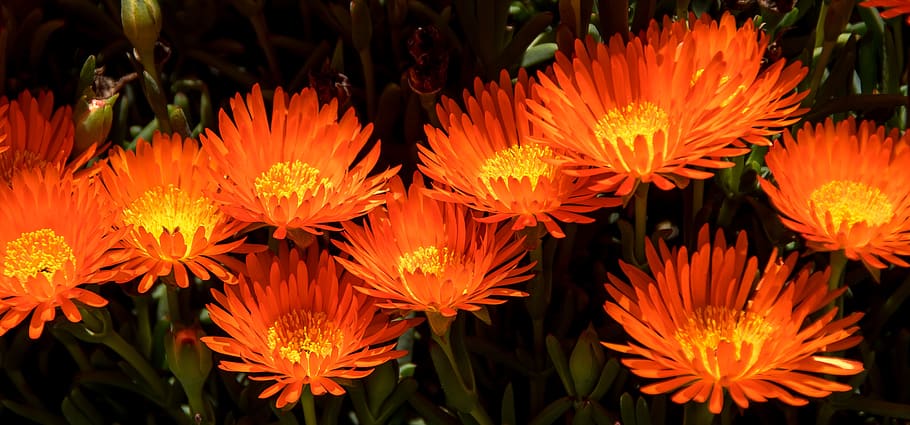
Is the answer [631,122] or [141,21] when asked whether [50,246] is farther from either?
[631,122]

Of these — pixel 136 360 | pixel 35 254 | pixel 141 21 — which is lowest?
pixel 136 360

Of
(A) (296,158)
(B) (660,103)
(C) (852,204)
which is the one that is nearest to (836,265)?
(C) (852,204)

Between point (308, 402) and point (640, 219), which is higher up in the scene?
point (640, 219)

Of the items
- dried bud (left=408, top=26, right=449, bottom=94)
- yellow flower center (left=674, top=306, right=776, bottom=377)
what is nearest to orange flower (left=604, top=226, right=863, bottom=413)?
yellow flower center (left=674, top=306, right=776, bottom=377)

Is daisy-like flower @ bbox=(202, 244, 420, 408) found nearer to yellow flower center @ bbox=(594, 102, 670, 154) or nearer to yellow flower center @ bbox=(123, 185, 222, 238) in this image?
yellow flower center @ bbox=(123, 185, 222, 238)

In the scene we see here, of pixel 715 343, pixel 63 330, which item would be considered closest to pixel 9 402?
pixel 63 330

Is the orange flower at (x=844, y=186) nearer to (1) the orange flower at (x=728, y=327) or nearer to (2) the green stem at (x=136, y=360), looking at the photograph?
(1) the orange flower at (x=728, y=327)
